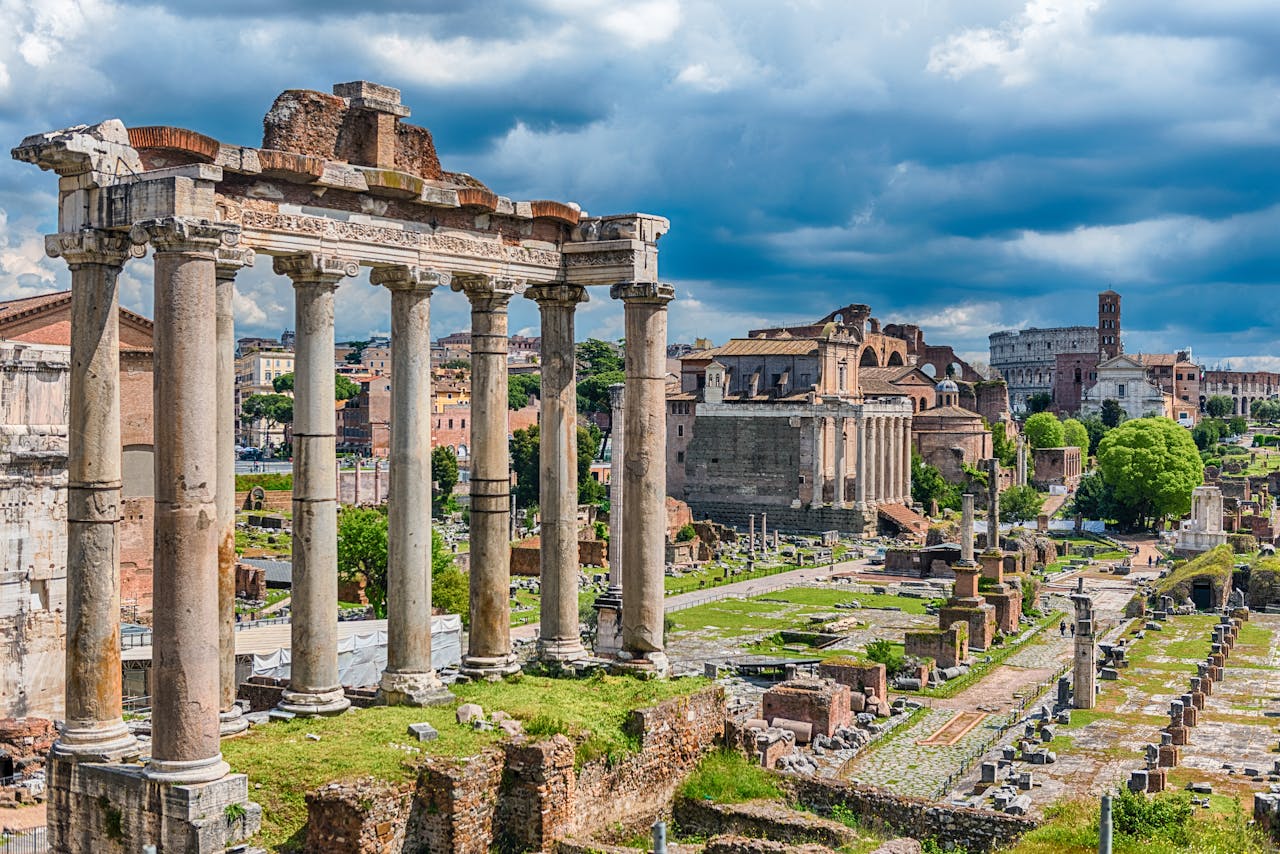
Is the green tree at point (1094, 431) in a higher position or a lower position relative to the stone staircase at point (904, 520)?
higher

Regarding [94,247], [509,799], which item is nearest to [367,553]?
[509,799]

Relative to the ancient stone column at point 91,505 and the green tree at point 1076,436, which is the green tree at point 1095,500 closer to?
the green tree at point 1076,436

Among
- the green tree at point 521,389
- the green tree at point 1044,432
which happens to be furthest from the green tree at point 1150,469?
the green tree at point 521,389

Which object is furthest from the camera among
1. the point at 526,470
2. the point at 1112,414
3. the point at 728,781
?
the point at 1112,414

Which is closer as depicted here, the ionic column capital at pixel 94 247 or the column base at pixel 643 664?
the ionic column capital at pixel 94 247

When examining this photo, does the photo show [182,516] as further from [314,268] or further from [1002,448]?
[1002,448]

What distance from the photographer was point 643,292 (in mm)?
18125

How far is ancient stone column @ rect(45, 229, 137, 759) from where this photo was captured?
13.5 m

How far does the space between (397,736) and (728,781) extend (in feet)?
14.7

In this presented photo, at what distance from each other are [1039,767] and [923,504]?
238 feet

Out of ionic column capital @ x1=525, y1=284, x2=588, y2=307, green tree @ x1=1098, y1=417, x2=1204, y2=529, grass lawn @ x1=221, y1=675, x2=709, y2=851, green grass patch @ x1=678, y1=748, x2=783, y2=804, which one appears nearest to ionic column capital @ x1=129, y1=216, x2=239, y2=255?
grass lawn @ x1=221, y1=675, x2=709, y2=851

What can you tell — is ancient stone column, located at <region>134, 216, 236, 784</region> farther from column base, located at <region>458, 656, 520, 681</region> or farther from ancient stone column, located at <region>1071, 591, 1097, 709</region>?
ancient stone column, located at <region>1071, 591, 1097, 709</region>

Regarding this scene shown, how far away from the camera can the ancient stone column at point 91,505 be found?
44.4ft

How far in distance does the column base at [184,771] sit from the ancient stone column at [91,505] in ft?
3.53
